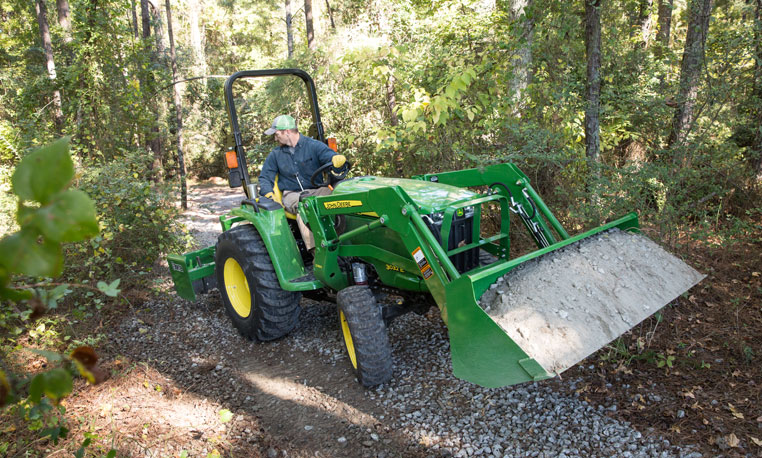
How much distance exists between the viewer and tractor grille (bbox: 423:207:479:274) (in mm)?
3641

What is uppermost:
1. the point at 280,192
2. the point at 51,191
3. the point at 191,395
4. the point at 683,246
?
the point at 51,191

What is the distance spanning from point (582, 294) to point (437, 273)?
92 centimetres

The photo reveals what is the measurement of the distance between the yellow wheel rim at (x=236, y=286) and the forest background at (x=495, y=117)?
3.94 feet

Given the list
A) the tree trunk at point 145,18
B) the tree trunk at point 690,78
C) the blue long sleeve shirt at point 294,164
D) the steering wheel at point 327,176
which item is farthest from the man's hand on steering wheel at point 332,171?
the tree trunk at point 145,18

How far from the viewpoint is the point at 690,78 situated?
4.92m

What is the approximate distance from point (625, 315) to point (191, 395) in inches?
125

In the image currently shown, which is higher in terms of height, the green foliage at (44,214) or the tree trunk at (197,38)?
the tree trunk at (197,38)

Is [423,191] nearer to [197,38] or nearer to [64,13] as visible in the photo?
[64,13]

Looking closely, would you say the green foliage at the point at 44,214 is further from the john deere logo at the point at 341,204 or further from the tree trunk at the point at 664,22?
the tree trunk at the point at 664,22

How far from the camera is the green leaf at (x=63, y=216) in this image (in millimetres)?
650

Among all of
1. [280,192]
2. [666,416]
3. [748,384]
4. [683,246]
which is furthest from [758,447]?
[280,192]

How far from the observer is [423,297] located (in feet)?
12.9

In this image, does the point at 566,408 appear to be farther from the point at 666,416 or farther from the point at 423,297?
the point at 423,297

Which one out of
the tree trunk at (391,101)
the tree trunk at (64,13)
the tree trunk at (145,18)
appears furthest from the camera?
the tree trunk at (145,18)
